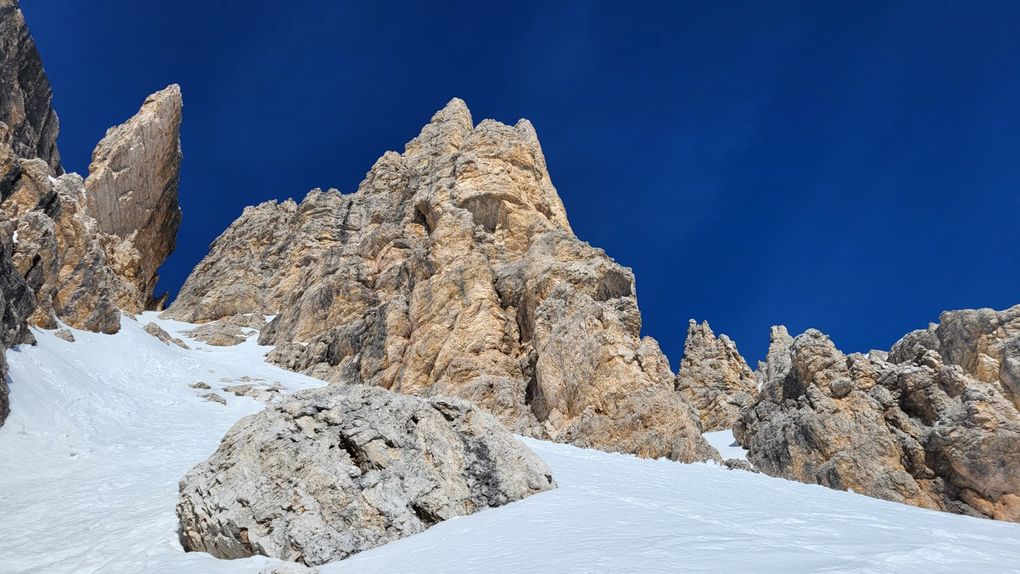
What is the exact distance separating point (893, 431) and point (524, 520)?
27548mm

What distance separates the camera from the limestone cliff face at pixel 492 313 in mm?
27344

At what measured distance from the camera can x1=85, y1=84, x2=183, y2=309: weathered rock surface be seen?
64.6 meters

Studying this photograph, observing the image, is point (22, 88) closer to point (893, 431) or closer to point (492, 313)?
point (492, 313)

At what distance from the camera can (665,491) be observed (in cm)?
1159

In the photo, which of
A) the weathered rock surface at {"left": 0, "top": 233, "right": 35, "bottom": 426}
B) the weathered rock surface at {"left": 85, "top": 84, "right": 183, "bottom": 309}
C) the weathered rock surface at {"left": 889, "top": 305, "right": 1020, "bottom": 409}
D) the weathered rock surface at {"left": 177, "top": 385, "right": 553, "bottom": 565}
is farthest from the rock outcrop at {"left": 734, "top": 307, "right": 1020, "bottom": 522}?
the weathered rock surface at {"left": 85, "top": 84, "right": 183, "bottom": 309}

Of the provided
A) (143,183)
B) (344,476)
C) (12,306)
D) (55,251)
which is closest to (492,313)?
(12,306)

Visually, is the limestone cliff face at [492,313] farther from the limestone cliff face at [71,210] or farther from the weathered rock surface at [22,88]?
the weathered rock surface at [22,88]

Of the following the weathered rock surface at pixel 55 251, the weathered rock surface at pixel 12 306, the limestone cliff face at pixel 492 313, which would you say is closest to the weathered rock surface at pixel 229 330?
the limestone cliff face at pixel 492 313

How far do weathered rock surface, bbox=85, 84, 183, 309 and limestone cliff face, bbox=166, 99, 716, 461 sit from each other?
10284 mm

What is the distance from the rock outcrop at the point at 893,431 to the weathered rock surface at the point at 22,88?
59.2 meters

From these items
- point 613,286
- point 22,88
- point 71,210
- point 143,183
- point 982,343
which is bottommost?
point 71,210

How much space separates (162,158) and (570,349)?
6736 cm

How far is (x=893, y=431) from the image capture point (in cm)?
2781

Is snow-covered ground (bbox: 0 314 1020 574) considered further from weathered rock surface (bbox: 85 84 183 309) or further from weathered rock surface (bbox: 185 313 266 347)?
weathered rock surface (bbox: 85 84 183 309)
